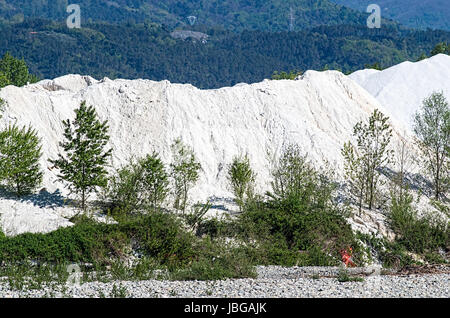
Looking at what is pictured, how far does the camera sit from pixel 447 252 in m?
35.9

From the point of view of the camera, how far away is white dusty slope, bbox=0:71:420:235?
154 ft

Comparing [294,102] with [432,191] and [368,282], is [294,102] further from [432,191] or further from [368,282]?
[368,282]

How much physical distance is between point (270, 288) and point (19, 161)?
2157 centimetres

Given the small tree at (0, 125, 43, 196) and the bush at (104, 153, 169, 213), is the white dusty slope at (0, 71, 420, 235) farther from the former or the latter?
the bush at (104, 153, 169, 213)

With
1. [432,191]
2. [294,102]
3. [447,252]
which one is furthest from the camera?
[294,102]

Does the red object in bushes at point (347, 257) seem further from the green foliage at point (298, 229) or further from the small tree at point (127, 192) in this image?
the small tree at point (127, 192)

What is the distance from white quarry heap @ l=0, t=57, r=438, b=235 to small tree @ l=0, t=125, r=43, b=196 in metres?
1.56

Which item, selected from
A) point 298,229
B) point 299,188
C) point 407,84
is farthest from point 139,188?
point 407,84

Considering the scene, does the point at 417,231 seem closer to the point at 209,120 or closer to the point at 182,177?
the point at 182,177

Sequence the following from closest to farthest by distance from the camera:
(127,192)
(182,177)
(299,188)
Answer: (127,192) < (299,188) < (182,177)

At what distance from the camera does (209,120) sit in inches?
2023

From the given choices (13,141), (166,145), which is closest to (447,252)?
(166,145)

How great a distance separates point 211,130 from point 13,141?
53.3ft

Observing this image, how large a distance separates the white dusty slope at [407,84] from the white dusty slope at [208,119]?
12472mm
